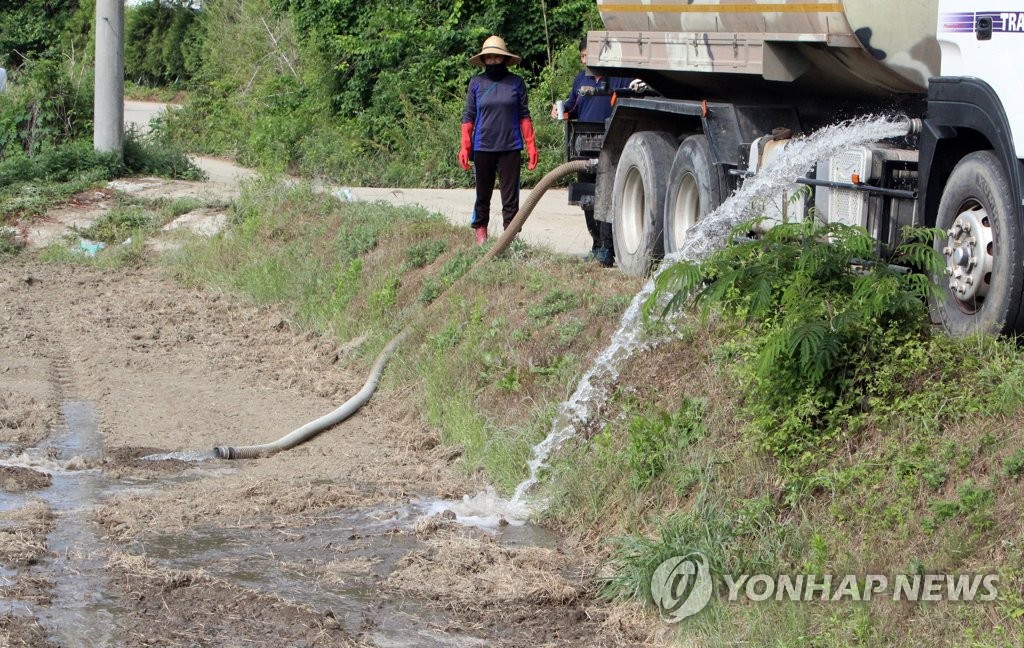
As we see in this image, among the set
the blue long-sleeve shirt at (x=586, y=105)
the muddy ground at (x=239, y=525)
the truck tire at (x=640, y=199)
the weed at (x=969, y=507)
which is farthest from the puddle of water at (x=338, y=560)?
the blue long-sleeve shirt at (x=586, y=105)

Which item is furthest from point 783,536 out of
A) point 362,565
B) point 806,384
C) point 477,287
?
point 477,287

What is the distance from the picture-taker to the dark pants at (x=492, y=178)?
37.2 feet

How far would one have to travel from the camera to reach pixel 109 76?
58.3ft

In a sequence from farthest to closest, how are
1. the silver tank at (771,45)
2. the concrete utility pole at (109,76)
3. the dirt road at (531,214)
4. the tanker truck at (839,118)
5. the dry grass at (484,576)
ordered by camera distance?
the concrete utility pole at (109,76) → the dirt road at (531,214) → the silver tank at (771,45) → the tanker truck at (839,118) → the dry grass at (484,576)

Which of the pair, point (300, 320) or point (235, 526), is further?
point (300, 320)

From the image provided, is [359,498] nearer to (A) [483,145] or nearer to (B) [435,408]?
(B) [435,408]

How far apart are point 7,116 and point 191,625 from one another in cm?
1545

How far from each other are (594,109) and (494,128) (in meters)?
1.58

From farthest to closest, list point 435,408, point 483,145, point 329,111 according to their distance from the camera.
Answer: point 329,111
point 483,145
point 435,408

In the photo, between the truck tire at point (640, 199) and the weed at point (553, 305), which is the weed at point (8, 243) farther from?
the weed at point (553, 305)

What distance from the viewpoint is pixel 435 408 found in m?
8.87

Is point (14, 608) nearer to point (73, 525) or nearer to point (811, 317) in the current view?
point (73, 525)

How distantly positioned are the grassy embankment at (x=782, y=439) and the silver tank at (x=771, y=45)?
1.88 m

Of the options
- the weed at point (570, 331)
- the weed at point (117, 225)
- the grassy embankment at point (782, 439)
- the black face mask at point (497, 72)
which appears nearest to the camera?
the grassy embankment at point (782, 439)
